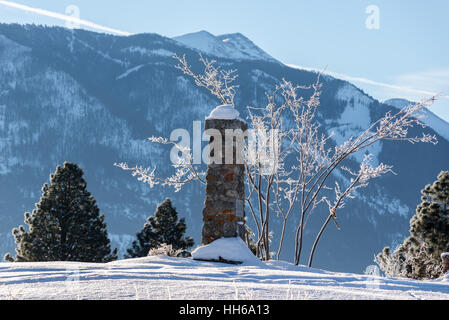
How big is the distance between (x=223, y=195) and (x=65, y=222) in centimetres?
1497

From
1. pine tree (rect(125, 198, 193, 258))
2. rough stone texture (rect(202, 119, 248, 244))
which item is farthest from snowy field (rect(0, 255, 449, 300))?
pine tree (rect(125, 198, 193, 258))

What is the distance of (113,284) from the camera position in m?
3.49

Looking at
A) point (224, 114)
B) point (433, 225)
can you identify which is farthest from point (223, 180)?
point (433, 225)

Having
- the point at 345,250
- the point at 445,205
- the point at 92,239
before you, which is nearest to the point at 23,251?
the point at 92,239

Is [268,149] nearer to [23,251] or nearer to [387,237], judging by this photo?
[23,251]

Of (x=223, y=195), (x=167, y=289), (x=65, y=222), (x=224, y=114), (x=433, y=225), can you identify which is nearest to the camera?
(x=167, y=289)

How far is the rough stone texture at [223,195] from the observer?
25.3 ft

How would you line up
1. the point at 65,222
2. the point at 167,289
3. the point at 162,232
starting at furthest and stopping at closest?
1. the point at 162,232
2. the point at 65,222
3. the point at 167,289

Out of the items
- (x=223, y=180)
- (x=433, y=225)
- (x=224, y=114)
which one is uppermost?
(x=224, y=114)

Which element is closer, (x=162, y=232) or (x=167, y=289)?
(x=167, y=289)

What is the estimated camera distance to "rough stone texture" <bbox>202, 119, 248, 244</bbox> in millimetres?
7699

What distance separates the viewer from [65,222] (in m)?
20.5

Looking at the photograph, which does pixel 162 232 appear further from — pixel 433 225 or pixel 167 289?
pixel 167 289

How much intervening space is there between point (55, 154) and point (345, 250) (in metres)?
135
